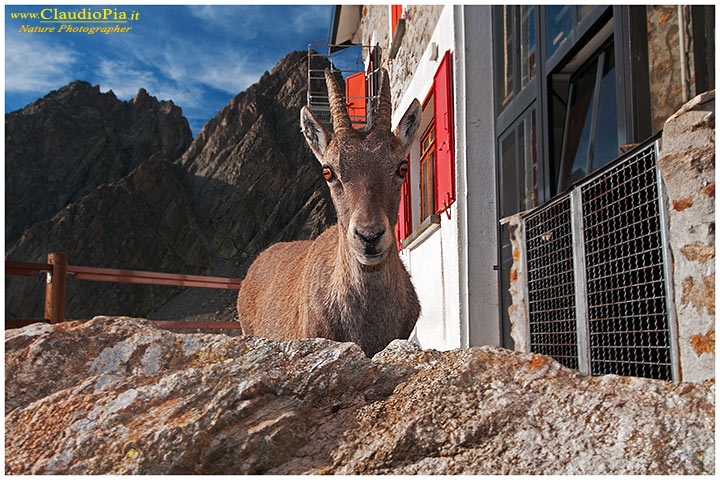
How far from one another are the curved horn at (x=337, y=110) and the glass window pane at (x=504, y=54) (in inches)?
86.4

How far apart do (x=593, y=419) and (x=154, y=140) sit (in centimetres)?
7629

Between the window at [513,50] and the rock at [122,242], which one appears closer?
the window at [513,50]

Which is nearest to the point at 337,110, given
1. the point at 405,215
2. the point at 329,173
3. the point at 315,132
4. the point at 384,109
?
the point at 315,132

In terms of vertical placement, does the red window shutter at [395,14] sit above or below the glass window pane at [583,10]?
above

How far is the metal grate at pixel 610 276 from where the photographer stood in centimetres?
297

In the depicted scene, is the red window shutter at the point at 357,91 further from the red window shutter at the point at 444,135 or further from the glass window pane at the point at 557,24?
the glass window pane at the point at 557,24

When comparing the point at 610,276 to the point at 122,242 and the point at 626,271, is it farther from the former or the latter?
the point at 122,242

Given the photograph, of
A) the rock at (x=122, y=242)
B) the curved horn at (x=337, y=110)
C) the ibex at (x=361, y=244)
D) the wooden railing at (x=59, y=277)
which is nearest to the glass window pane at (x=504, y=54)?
the ibex at (x=361, y=244)

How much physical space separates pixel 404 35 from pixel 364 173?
20.4ft

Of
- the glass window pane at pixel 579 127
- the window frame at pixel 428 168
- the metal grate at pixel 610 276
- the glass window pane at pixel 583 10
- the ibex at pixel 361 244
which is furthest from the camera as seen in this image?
the window frame at pixel 428 168

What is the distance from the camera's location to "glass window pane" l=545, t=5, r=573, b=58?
4.73 meters

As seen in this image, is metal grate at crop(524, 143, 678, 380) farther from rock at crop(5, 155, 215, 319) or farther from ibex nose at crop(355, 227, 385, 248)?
rock at crop(5, 155, 215, 319)

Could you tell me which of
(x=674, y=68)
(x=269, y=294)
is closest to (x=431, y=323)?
(x=269, y=294)

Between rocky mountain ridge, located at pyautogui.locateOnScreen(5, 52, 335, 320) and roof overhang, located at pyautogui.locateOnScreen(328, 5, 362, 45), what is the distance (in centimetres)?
3544
